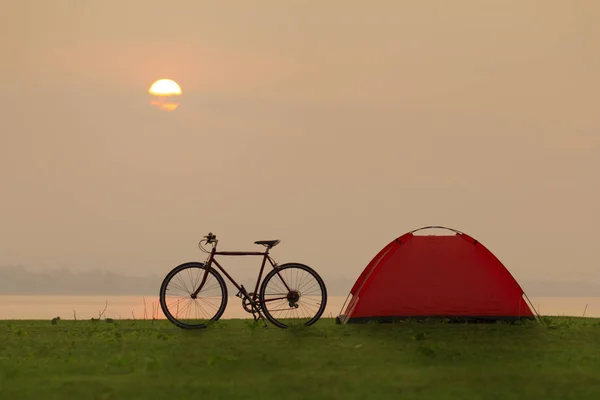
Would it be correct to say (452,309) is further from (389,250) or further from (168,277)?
(168,277)

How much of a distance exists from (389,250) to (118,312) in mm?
6399

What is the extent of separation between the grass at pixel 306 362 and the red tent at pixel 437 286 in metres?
0.59

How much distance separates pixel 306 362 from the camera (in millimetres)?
9914

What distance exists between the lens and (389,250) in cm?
1559

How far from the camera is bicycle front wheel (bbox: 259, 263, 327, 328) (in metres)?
13.8

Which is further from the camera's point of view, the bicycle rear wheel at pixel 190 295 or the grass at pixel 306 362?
the bicycle rear wheel at pixel 190 295

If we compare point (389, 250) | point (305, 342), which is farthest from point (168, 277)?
point (389, 250)

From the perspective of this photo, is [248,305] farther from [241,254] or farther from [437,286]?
[437,286]

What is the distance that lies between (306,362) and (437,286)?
590cm

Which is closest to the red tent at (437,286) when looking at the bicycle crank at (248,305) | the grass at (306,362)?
the grass at (306,362)

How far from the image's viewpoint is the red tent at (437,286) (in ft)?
49.8

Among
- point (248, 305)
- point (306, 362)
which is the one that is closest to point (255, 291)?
point (248, 305)

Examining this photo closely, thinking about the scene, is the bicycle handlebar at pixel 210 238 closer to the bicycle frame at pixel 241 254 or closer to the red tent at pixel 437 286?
the bicycle frame at pixel 241 254

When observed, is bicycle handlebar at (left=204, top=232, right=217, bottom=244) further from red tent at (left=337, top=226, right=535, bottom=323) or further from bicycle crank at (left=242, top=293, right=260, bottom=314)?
red tent at (left=337, top=226, right=535, bottom=323)
